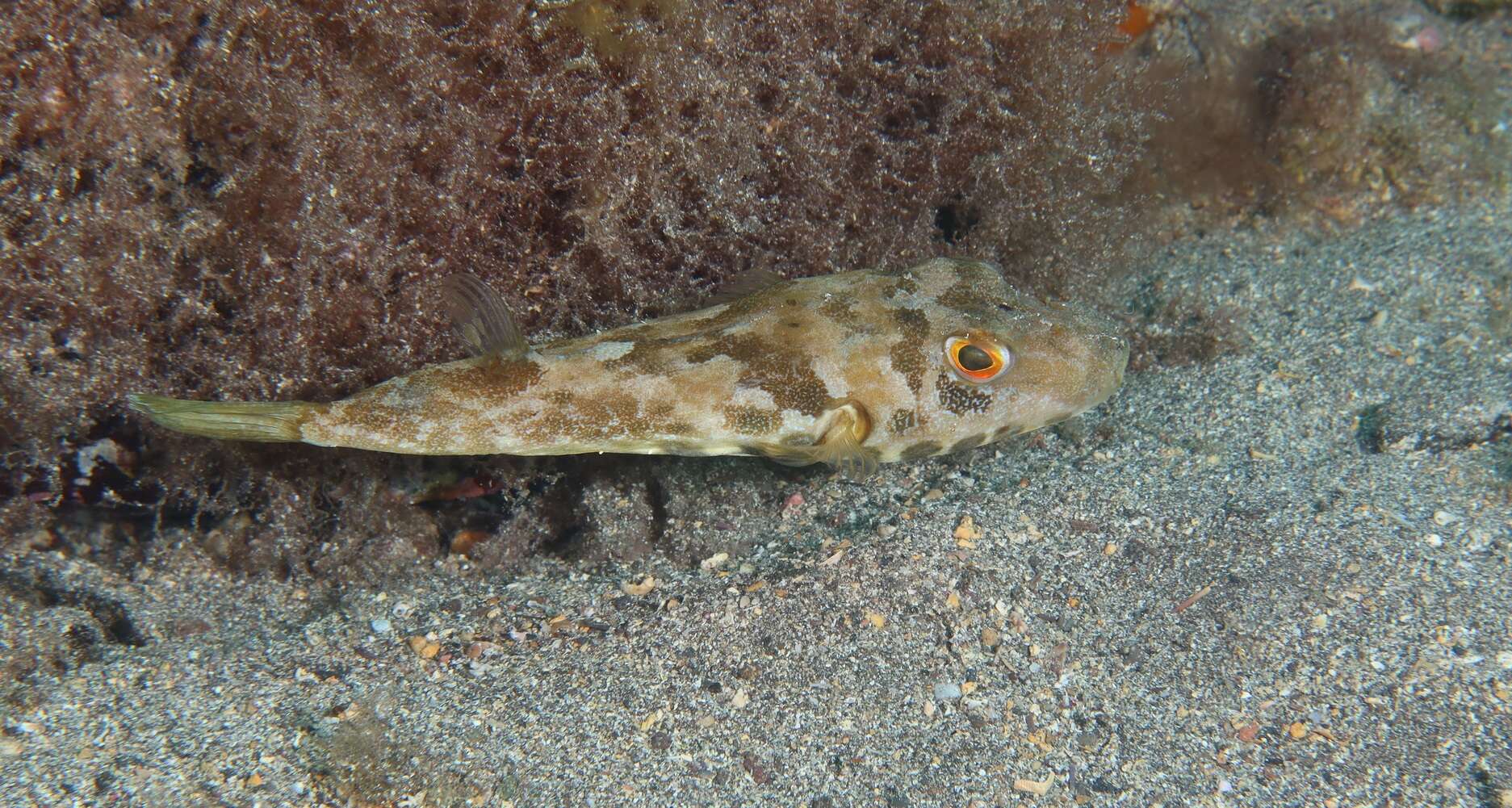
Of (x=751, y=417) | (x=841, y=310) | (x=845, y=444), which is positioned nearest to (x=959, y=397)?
(x=845, y=444)

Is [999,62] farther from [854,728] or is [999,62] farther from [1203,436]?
[854,728]

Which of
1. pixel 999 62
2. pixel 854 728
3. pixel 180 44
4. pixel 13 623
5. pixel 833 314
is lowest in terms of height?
pixel 854 728

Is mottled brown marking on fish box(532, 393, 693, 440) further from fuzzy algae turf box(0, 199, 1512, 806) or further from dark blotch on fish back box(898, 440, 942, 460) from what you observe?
dark blotch on fish back box(898, 440, 942, 460)

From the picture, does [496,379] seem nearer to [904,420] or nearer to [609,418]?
[609,418]

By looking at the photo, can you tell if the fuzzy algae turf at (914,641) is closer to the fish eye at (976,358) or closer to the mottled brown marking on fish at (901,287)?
the fish eye at (976,358)

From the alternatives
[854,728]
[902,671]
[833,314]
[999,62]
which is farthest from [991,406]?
[999,62]

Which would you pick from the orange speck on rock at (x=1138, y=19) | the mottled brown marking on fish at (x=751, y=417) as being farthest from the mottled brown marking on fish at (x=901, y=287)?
the orange speck on rock at (x=1138, y=19)
